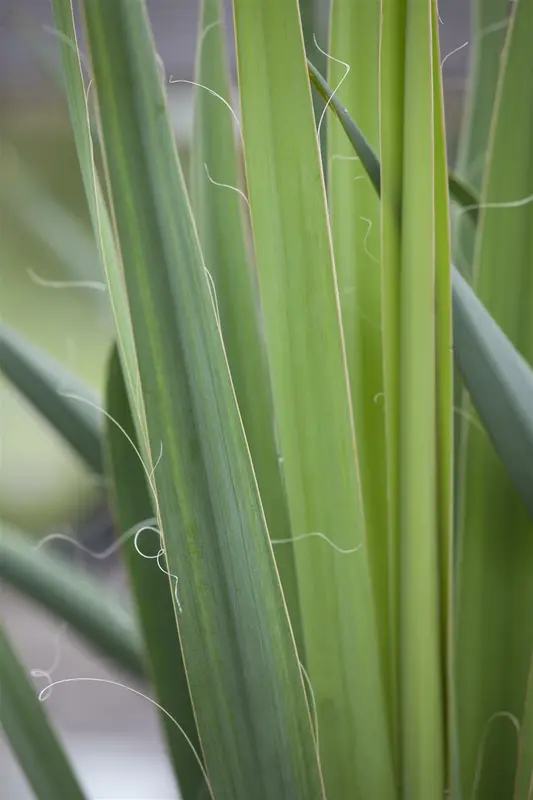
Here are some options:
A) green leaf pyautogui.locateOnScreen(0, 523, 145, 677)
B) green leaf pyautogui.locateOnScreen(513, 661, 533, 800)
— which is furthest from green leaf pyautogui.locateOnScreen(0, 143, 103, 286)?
green leaf pyautogui.locateOnScreen(513, 661, 533, 800)

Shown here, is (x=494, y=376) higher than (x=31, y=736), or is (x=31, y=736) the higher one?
(x=494, y=376)

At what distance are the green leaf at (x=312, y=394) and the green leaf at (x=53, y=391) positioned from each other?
4.0 inches

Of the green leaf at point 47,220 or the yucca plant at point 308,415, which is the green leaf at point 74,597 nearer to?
the yucca plant at point 308,415

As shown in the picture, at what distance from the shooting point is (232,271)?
258 millimetres

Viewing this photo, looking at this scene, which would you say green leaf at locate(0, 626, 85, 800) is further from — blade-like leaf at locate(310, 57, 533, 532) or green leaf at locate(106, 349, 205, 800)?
blade-like leaf at locate(310, 57, 533, 532)

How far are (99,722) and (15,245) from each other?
0.25m

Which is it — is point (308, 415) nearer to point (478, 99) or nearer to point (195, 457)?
point (195, 457)

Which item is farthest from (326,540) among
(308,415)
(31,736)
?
(31,736)

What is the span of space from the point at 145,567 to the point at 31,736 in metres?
0.09

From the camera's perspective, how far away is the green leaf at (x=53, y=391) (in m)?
0.27

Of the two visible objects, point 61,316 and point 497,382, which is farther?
point 61,316

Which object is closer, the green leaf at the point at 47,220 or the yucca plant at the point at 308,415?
the yucca plant at the point at 308,415

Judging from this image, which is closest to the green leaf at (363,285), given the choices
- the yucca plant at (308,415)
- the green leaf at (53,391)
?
the yucca plant at (308,415)

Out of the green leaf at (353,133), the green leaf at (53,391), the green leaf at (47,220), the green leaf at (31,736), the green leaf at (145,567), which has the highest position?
the green leaf at (353,133)
